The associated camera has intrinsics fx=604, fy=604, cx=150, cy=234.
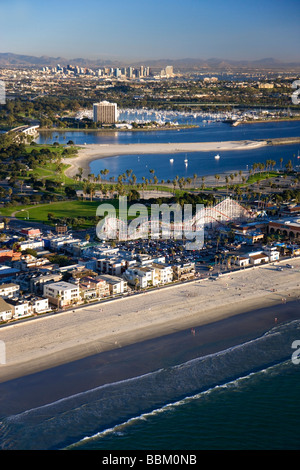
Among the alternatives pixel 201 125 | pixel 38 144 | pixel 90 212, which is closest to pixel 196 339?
pixel 90 212

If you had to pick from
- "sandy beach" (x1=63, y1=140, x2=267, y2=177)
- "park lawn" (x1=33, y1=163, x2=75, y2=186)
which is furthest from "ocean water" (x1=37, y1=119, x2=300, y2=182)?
"park lawn" (x1=33, y1=163, x2=75, y2=186)

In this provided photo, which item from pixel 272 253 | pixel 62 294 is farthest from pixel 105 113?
pixel 62 294

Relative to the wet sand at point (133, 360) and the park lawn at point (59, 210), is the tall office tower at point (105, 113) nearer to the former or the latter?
the park lawn at point (59, 210)

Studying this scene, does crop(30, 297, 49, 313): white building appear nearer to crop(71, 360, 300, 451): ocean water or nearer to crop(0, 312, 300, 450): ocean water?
crop(0, 312, 300, 450): ocean water

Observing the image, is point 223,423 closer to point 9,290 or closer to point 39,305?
point 39,305

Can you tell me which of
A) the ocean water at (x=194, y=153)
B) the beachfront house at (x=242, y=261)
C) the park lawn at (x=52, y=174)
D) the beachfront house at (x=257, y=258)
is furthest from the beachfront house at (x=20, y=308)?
the ocean water at (x=194, y=153)
